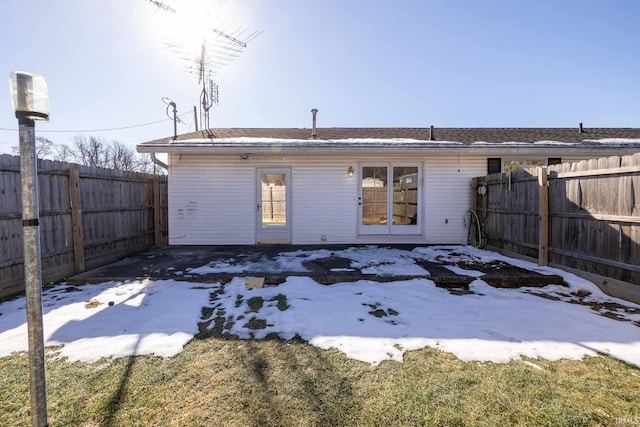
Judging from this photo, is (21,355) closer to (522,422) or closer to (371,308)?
(371,308)

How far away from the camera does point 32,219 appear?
125cm

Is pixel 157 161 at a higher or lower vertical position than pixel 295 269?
higher

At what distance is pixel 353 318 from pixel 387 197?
4.72 metres

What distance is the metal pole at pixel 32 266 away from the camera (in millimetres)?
1220

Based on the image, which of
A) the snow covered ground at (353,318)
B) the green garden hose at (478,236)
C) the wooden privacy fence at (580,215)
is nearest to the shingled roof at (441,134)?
the green garden hose at (478,236)

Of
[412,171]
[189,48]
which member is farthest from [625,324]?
[189,48]

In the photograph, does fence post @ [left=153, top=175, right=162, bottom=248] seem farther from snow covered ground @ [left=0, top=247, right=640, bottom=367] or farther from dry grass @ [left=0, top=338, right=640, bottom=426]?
dry grass @ [left=0, top=338, right=640, bottom=426]

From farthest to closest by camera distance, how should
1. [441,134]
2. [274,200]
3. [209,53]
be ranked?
[209,53] → [441,134] → [274,200]

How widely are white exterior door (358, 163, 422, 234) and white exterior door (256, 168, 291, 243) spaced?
1.87 metres

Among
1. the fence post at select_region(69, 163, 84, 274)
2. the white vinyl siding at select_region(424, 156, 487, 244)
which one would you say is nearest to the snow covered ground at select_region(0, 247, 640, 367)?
the fence post at select_region(69, 163, 84, 274)

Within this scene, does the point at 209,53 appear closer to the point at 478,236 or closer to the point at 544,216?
the point at 478,236

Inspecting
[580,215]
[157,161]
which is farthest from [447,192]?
[157,161]

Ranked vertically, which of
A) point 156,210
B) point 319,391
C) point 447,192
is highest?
point 447,192

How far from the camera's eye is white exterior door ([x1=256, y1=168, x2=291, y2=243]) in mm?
7172
